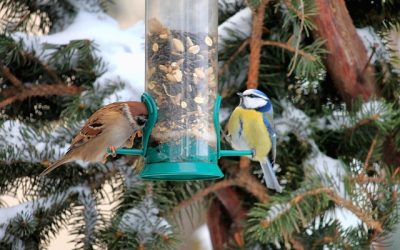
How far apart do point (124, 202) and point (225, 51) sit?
16.4 inches

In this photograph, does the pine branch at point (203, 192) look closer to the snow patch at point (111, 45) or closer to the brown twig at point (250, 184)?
the brown twig at point (250, 184)

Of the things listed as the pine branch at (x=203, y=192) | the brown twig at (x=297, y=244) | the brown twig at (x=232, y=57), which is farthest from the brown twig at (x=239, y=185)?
the brown twig at (x=232, y=57)

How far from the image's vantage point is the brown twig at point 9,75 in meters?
2.33

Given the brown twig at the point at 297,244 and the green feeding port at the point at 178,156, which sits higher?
the green feeding port at the point at 178,156

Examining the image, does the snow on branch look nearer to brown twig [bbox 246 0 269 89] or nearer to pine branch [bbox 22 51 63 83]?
pine branch [bbox 22 51 63 83]

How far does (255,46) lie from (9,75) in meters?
0.57

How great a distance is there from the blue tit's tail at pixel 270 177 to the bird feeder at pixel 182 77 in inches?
5.5

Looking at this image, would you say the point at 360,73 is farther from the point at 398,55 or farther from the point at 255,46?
the point at 255,46

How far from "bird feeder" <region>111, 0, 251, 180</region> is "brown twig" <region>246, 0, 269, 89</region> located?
6.3 inches

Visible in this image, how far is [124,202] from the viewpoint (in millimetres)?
2227

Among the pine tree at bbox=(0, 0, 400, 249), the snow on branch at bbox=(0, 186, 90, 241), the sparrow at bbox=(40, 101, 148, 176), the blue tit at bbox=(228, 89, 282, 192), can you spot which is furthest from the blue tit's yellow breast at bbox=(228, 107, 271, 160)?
the snow on branch at bbox=(0, 186, 90, 241)

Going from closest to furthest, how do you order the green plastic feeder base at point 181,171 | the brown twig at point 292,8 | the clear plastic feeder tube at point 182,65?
the green plastic feeder base at point 181,171, the clear plastic feeder tube at point 182,65, the brown twig at point 292,8

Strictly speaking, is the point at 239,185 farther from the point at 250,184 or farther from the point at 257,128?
the point at 257,128

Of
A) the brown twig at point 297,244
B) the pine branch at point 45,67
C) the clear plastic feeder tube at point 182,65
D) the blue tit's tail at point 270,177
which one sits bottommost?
the brown twig at point 297,244
